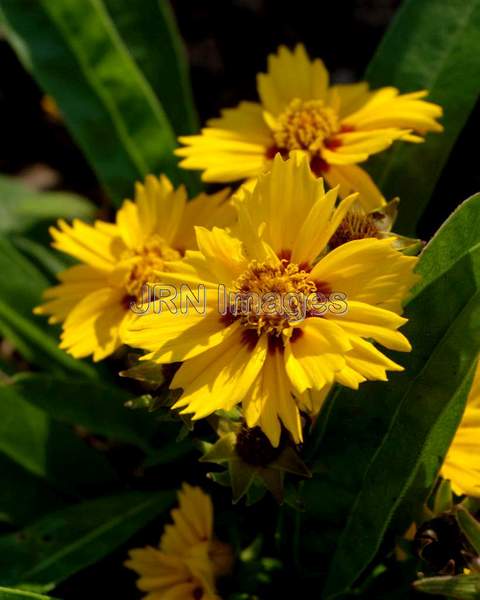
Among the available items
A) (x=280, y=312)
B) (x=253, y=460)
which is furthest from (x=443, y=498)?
(x=280, y=312)

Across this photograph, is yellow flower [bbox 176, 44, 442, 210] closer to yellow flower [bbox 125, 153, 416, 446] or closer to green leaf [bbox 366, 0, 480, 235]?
green leaf [bbox 366, 0, 480, 235]

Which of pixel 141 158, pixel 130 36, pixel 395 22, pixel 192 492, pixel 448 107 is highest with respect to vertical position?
pixel 395 22

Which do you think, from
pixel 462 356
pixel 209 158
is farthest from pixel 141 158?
pixel 462 356

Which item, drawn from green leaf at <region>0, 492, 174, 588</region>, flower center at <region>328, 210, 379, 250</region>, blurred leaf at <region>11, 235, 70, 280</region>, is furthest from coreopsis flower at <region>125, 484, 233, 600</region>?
blurred leaf at <region>11, 235, 70, 280</region>

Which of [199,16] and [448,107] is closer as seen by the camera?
[448,107]

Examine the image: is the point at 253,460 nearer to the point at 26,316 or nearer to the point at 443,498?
the point at 443,498

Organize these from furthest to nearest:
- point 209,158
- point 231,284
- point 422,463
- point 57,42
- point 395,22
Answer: point 57,42 → point 395,22 → point 209,158 → point 422,463 → point 231,284

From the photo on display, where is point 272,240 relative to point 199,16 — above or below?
below

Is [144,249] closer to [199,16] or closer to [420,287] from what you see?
[420,287]

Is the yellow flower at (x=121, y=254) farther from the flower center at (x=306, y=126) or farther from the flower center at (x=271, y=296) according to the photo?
the flower center at (x=271, y=296)
